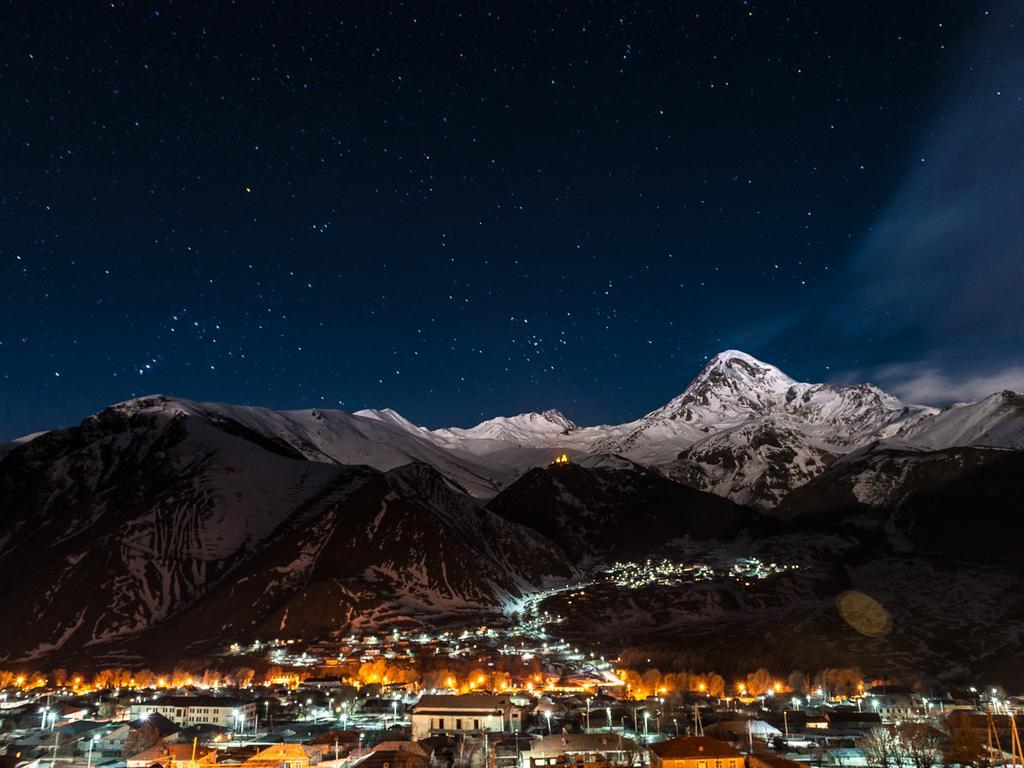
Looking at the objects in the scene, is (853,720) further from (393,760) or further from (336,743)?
(336,743)

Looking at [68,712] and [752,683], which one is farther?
[752,683]

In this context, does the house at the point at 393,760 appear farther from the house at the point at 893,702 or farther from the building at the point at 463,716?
the house at the point at 893,702

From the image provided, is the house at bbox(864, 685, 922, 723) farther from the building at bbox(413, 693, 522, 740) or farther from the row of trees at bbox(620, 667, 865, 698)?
the building at bbox(413, 693, 522, 740)

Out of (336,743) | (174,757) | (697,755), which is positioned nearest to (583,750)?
(697,755)

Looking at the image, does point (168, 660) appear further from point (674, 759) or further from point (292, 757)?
point (674, 759)

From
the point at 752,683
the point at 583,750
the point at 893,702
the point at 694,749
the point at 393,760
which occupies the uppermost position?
the point at 694,749

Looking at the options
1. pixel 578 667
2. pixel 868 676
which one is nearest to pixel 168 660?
pixel 578 667

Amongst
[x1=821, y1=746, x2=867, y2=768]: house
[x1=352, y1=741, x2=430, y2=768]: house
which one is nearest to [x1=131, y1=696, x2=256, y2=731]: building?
[x1=352, y1=741, x2=430, y2=768]: house
